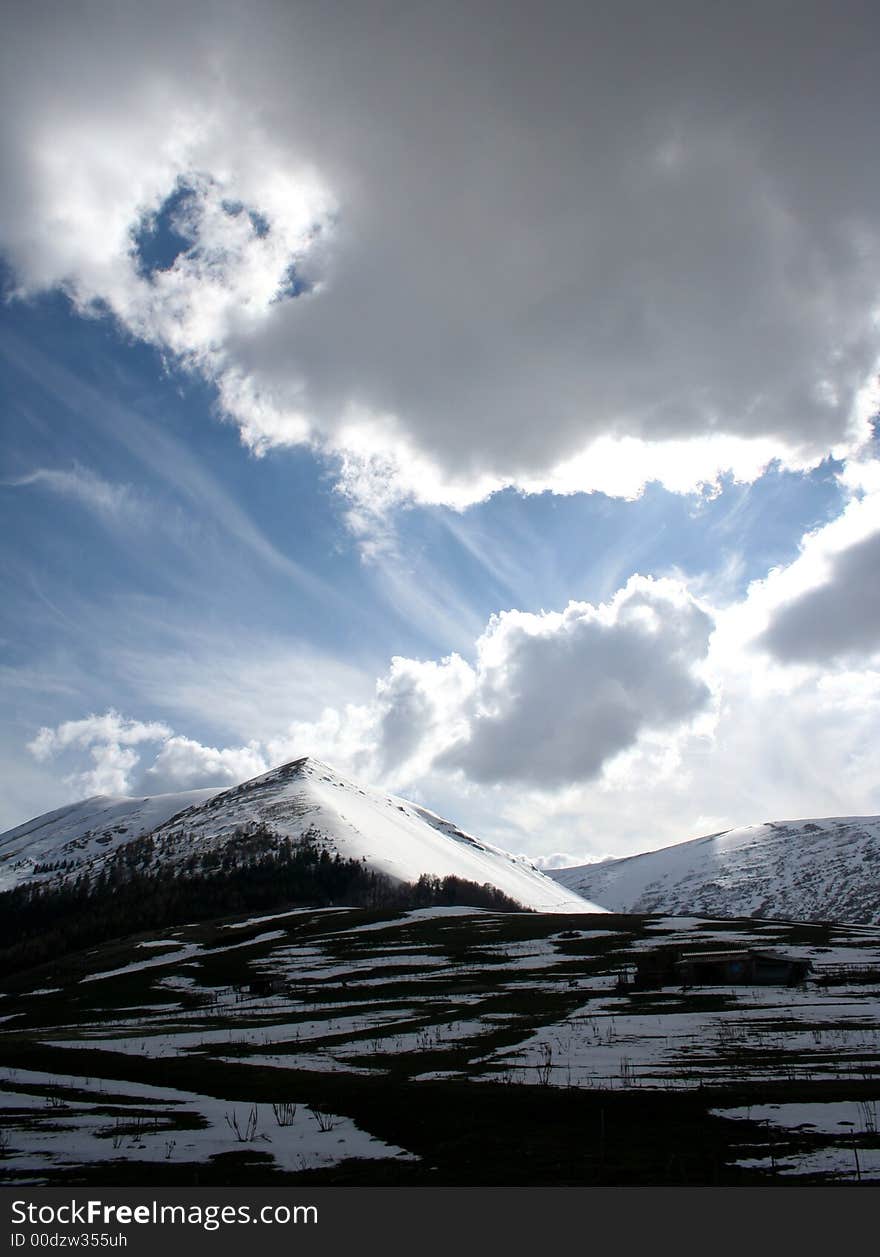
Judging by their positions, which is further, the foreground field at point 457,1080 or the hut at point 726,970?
the hut at point 726,970

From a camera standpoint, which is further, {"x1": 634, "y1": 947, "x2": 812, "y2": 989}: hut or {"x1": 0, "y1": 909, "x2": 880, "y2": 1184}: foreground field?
{"x1": 634, "y1": 947, "x2": 812, "y2": 989}: hut

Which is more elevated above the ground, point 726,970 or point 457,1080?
point 457,1080

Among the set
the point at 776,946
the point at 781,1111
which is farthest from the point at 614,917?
the point at 781,1111

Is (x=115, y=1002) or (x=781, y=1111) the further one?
(x=115, y=1002)

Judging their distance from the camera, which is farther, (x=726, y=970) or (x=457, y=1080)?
(x=726, y=970)

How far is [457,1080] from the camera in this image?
3325cm

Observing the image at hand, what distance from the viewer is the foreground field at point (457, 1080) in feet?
68.9

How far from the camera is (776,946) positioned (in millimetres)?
87625

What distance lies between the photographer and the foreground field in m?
21.0
